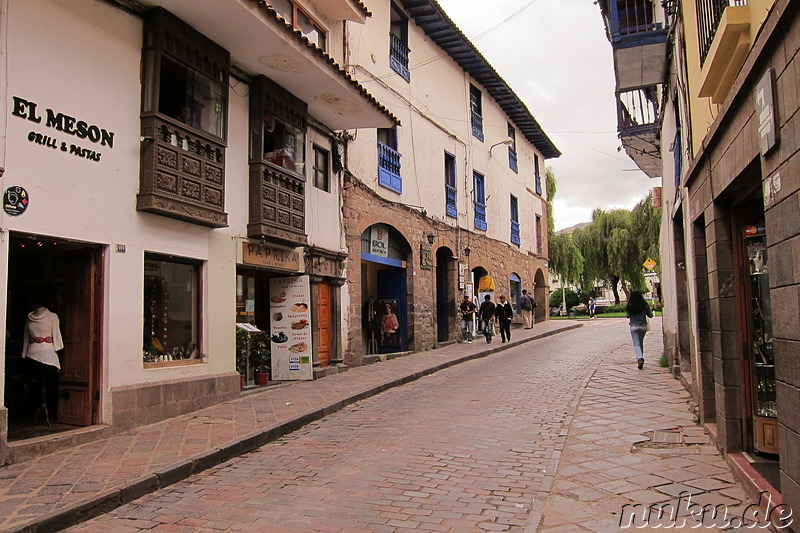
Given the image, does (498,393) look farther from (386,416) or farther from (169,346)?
(169,346)

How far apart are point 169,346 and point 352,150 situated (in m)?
6.81

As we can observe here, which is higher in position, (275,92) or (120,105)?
(275,92)

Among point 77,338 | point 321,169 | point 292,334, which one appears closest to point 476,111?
point 321,169

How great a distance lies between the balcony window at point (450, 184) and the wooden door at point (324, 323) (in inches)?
288

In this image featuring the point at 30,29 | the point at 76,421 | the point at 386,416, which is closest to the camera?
the point at 30,29

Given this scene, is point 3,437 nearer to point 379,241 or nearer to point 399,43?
point 379,241

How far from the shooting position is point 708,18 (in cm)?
535

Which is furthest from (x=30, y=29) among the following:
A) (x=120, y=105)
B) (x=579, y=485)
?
(x=579, y=485)

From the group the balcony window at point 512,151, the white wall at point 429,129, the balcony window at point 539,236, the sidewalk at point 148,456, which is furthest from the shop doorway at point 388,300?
the balcony window at point 539,236

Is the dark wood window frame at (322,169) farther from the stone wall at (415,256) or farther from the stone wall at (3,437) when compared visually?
the stone wall at (3,437)

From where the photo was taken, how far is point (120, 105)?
7.61 metres

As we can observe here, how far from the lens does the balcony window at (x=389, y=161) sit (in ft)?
49.4

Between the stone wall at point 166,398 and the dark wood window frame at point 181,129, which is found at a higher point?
the dark wood window frame at point 181,129

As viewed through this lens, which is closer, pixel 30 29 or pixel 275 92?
pixel 30 29
